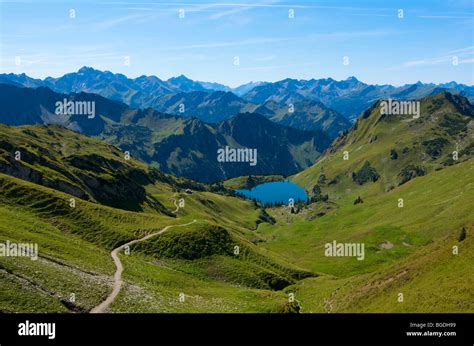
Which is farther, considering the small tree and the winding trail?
the small tree

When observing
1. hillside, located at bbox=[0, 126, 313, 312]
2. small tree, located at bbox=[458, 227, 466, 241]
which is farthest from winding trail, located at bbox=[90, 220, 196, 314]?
small tree, located at bbox=[458, 227, 466, 241]

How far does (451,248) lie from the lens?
68750 mm

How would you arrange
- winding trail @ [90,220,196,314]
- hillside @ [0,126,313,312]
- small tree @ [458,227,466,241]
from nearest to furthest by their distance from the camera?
winding trail @ [90,220,196,314], hillside @ [0,126,313,312], small tree @ [458,227,466,241]

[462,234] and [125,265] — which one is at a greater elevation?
[462,234]

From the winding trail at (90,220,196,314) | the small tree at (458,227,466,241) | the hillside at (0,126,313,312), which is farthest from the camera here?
the small tree at (458,227,466,241)

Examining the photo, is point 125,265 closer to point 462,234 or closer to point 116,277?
point 116,277

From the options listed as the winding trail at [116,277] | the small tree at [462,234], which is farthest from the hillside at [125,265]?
the small tree at [462,234]

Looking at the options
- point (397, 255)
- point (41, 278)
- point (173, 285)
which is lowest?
point (397, 255)

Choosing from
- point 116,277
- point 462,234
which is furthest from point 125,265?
point 462,234

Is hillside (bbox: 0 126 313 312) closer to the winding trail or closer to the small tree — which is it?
the winding trail

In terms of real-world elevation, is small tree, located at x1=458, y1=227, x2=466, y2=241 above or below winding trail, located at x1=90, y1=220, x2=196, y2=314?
above
